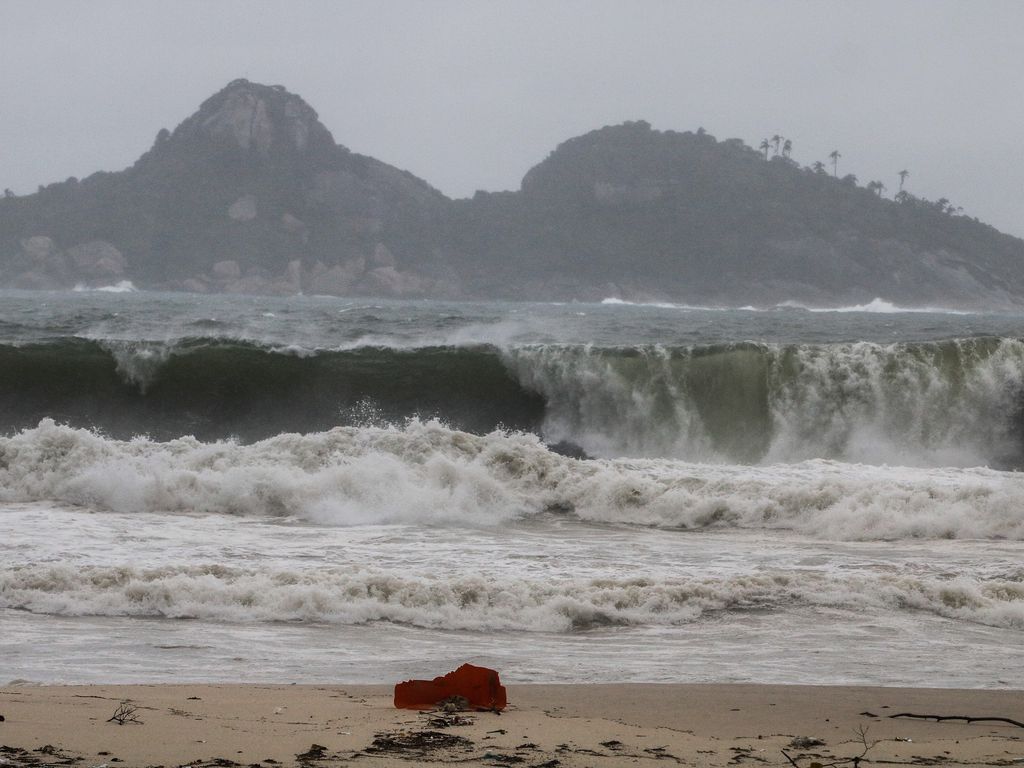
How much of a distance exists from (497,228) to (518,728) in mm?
143540

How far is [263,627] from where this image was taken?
24.7 ft

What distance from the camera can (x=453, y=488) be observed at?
12.6 m

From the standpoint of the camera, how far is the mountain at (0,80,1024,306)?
128 meters

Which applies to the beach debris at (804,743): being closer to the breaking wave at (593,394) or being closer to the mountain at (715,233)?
the breaking wave at (593,394)

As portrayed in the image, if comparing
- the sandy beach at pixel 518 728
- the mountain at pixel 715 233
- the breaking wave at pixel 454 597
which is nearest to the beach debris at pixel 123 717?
the sandy beach at pixel 518 728

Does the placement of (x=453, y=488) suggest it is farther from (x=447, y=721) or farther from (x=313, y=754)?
(x=313, y=754)

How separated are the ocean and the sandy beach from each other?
0.56 meters

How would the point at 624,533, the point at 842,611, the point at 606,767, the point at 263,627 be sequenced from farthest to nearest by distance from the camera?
the point at 624,533 → the point at 842,611 → the point at 263,627 → the point at 606,767

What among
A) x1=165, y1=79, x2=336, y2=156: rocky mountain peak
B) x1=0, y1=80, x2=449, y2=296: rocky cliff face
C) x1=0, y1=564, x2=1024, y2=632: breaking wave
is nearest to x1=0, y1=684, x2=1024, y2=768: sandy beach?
x1=0, y1=564, x2=1024, y2=632: breaking wave

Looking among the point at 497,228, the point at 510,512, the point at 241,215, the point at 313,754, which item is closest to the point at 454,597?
the point at 313,754

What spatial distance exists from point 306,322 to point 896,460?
60.1 feet

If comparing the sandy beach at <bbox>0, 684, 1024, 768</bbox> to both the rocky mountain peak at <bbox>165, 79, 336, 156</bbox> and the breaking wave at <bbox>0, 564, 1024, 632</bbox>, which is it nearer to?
the breaking wave at <bbox>0, 564, 1024, 632</bbox>

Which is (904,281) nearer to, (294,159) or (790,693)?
(294,159)

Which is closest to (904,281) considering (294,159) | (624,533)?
(294,159)
